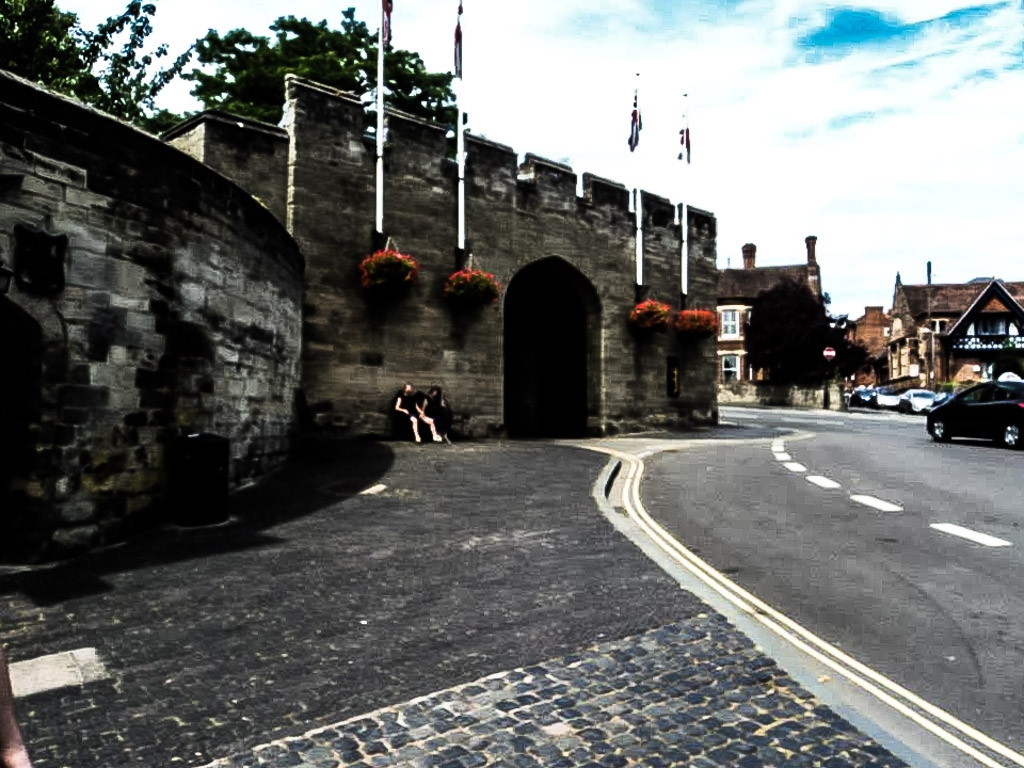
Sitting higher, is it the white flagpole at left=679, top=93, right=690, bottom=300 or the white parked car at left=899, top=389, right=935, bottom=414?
the white flagpole at left=679, top=93, right=690, bottom=300

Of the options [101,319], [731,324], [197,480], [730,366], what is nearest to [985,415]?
[197,480]

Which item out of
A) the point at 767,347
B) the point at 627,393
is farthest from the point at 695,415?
the point at 767,347

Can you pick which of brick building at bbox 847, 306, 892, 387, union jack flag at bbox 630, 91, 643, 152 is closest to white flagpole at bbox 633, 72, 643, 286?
union jack flag at bbox 630, 91, 643, 152

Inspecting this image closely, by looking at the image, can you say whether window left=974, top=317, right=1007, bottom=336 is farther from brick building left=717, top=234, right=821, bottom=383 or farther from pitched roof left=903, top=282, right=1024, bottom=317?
brick building left=717, top=234, right=821, bottom=383

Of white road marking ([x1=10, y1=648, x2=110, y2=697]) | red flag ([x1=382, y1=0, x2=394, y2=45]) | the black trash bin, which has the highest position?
red flag ([x1=382, y1=0, x2=394, y2=45])

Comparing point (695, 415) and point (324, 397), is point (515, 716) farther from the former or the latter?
point (695, 415)

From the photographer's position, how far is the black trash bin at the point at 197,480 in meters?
8.04

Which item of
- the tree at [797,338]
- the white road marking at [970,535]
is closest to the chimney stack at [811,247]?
the tree at [797,338]

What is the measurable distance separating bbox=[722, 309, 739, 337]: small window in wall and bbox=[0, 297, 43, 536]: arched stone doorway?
5868cm

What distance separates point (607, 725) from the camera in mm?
3404

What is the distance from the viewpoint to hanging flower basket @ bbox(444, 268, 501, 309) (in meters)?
17.0

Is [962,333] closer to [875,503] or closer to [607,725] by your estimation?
[875,503]

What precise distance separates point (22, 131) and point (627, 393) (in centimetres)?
1705

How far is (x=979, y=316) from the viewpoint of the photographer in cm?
6256
